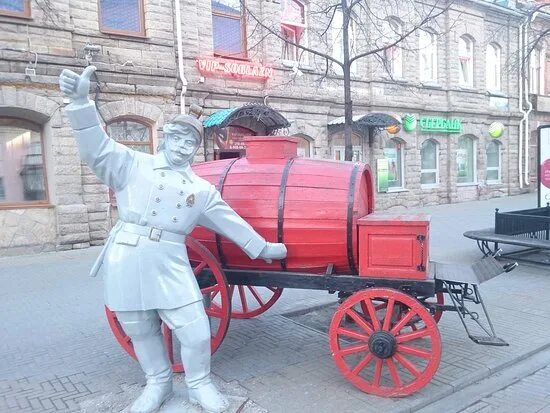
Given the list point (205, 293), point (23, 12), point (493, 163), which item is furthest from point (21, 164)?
point (493, 163)

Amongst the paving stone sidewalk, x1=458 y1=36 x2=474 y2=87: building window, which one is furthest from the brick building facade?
the paving stone sidewalk

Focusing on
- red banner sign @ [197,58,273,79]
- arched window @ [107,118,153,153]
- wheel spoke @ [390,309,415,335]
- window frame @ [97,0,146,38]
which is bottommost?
wheel spoke @ [390,309,415,335]

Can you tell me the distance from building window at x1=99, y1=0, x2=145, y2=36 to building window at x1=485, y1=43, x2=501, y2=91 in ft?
45.9

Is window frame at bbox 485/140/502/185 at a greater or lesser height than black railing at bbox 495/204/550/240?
greater

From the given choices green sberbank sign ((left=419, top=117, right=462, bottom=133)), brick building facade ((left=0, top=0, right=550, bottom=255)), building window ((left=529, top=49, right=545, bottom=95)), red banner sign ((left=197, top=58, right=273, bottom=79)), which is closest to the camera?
brick building facade ((left=0, top=0, right=550, bottom=255))

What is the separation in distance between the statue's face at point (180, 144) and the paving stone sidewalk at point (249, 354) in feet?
5.72

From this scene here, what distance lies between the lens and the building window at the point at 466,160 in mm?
18234

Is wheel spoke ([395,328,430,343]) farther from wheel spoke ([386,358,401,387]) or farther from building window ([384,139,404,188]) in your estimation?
building window ([384,139,404,188])

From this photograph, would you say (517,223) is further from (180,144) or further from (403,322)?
(180,144)

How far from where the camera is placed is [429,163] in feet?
57.2

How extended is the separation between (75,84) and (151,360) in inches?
70.6

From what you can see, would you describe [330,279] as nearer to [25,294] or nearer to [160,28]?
[25,294]

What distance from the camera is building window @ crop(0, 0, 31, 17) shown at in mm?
9211

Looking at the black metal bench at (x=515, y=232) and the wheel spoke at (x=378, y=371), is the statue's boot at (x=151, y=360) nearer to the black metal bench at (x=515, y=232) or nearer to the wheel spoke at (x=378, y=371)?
the wheel spoke at (x=378, y=371)
